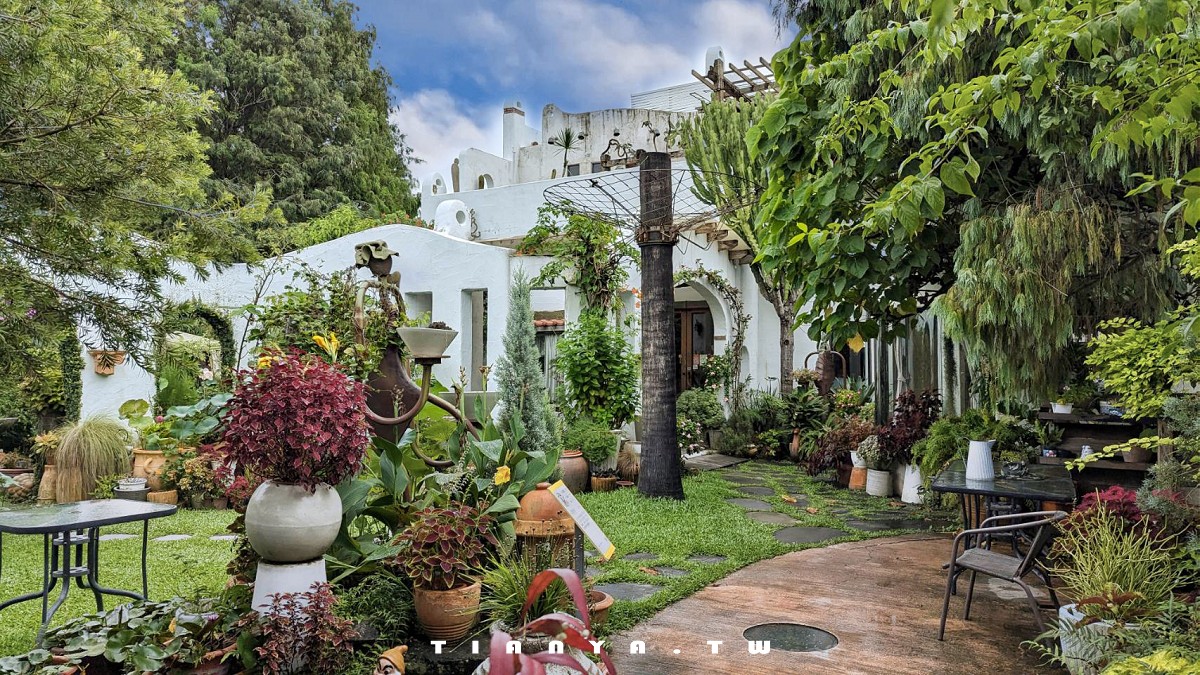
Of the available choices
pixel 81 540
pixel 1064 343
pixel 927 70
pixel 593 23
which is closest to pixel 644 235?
pixel 927 70

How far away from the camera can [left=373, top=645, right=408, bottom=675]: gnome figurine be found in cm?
280

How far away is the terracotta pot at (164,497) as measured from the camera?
731 centimetres

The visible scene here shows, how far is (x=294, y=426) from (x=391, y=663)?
100 cm

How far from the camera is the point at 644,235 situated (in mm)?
7340

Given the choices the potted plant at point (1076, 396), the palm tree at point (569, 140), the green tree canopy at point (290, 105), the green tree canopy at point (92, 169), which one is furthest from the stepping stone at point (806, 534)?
the green tree canopy at point (290, 105)

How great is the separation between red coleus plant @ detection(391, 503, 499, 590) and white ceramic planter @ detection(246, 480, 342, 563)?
0.44 metres

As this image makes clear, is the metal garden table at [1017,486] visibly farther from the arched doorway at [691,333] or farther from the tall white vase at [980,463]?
the arched doorway at [691,333]

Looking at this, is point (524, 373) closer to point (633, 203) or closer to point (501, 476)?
point (633, 203)

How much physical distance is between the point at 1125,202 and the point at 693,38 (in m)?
9.82

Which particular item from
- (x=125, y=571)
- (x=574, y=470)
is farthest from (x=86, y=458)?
(x=574, y=470)

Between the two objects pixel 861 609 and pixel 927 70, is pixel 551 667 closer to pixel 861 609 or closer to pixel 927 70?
pixel 861 609

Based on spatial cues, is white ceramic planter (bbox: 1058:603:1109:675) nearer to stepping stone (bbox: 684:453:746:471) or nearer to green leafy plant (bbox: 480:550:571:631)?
green leafy plant (bbox: 480:550:571:631)

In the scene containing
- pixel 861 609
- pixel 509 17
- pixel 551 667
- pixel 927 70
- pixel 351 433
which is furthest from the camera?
pixel 509 17

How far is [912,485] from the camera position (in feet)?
24.1
